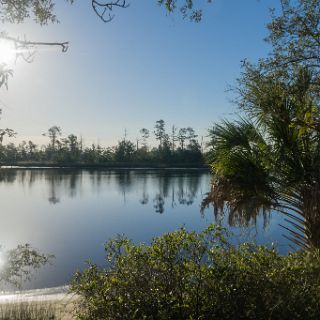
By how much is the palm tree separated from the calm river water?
21.5 inches

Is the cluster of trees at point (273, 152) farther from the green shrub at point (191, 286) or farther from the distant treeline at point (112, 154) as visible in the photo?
the distant treeline at point (112, 154)

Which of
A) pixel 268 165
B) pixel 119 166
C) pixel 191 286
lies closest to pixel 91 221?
pixel 268 165

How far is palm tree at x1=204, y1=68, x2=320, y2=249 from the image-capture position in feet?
21.5

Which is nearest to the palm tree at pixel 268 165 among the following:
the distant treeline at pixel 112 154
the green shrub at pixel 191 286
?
the green shrub at pixel 191 286

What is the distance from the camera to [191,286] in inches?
136

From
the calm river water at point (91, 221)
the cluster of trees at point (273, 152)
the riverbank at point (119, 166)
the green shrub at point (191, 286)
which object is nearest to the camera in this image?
the green shrub at point (191, 286)

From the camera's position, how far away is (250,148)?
7508mm

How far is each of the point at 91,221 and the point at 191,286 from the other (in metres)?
19.4

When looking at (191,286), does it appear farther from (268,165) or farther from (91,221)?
(91,221)

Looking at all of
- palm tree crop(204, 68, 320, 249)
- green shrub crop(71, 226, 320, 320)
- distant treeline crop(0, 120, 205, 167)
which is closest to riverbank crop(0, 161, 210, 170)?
distant treeline crop(0, 120, 205, 167)

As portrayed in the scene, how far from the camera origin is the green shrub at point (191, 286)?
326 centimetres

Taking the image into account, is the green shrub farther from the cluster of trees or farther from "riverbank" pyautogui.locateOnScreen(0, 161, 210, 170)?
"riverbank" pyautogui.locateOnScreen(0, 161, 210, 170)

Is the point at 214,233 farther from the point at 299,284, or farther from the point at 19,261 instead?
the point at 19,261

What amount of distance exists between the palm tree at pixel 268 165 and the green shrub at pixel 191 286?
3.11 m
